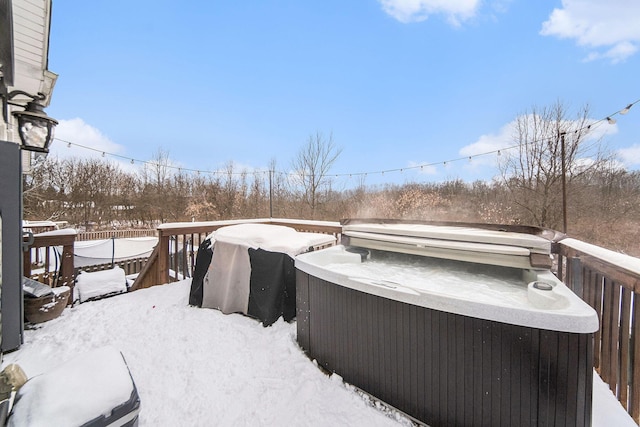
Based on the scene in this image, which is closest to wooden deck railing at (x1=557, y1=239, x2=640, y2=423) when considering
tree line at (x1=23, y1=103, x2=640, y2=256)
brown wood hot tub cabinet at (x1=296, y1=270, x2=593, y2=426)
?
brown wood hot tub cabinet at (x1=296, y1=270, x2=593, y2=426)

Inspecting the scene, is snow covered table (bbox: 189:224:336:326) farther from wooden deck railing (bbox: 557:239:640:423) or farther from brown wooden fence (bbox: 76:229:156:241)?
brown wooden fence (bbox: 76:229:156:241)

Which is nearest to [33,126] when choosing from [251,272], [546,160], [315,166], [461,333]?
[251,272]

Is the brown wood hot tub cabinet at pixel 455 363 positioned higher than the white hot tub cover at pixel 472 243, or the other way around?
the white hot tub cover at pixel 472 243

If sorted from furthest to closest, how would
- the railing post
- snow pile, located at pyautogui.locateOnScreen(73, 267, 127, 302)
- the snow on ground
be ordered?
snow pile, located at pyautogui.locateOnScreen(73, 267, 127, 302)
the railing post
the snow on ground

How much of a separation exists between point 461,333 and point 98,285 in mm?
4420

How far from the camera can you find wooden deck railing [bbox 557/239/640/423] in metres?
1.41

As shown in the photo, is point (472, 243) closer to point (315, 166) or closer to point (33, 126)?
point (33, 126)

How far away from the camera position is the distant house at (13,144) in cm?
161

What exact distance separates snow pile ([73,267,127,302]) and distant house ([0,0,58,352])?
5.06ft

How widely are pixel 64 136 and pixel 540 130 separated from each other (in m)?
14.0

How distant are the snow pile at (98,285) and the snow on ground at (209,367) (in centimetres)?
74

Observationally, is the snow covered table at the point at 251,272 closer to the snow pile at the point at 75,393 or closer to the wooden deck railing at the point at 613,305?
the snow pile at the point at 75,393

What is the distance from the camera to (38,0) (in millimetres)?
2578

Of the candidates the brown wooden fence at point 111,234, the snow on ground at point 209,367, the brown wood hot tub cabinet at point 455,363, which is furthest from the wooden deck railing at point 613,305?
the brown wooden fence at point 111,234
